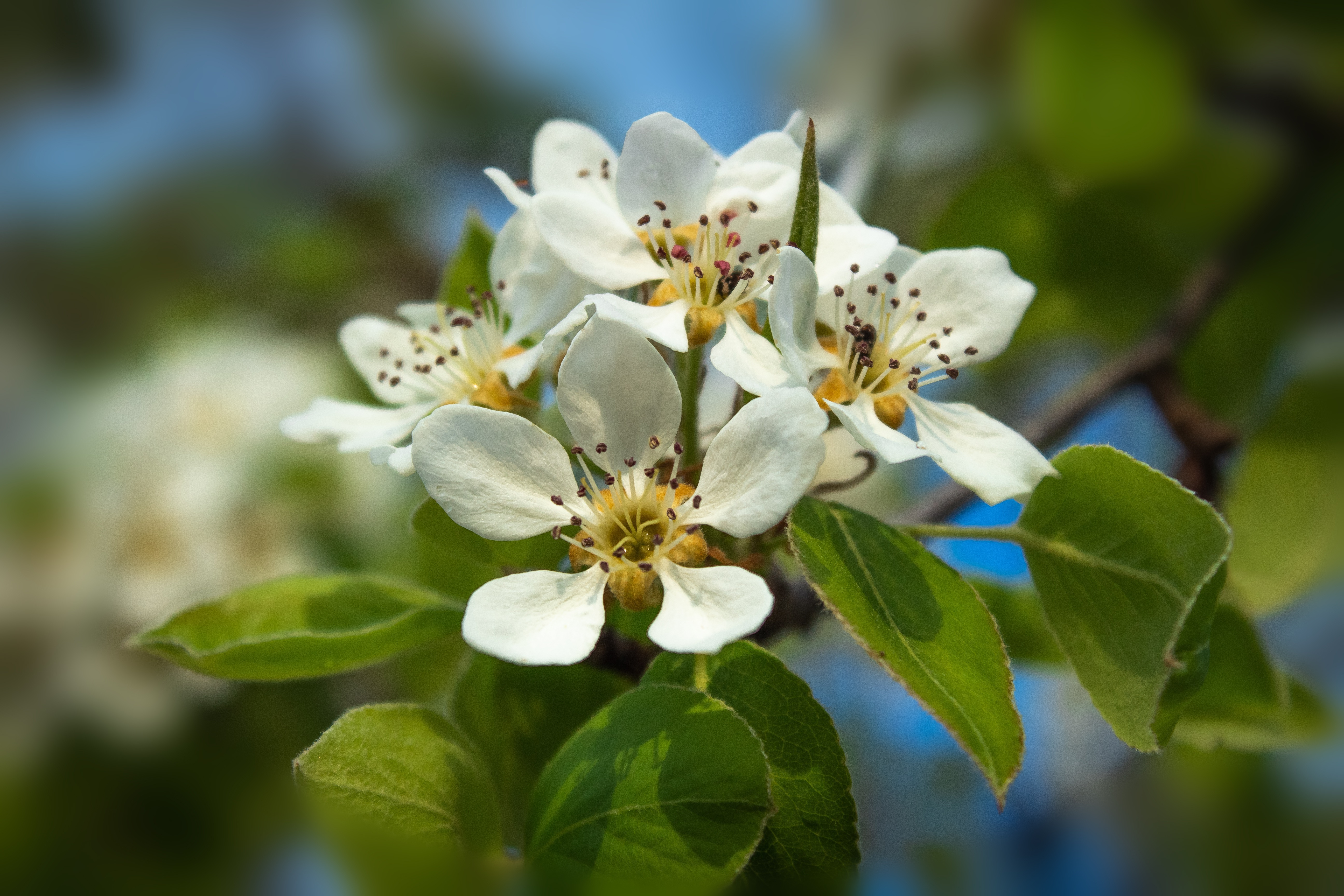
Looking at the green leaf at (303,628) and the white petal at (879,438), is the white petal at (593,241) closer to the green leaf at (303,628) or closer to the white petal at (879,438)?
the white petal at (879,438)

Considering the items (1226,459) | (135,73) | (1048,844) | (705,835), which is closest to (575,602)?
(705,835)

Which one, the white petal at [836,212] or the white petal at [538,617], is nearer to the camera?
the white petal at [538,617]

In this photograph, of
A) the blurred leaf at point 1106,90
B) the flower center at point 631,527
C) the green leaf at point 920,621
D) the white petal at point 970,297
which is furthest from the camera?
the blurred leaf at point 1106,90

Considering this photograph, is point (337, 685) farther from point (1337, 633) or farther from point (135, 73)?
point (135, 73)

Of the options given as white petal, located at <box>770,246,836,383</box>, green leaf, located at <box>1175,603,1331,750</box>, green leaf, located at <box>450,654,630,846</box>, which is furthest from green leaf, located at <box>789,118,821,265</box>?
green leaf, located at <box>1175,603,1331,750</box>

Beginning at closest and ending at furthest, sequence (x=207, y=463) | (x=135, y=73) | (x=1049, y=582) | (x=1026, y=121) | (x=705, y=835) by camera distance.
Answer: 1. (x=705, y=835)
2. (x=1049, y=582)
3. (x=1026, y=121)
4. (x=207, y=463)
5. (x=135, y=73)

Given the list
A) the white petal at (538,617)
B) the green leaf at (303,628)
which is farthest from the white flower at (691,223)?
the green leaf at (303,628)
